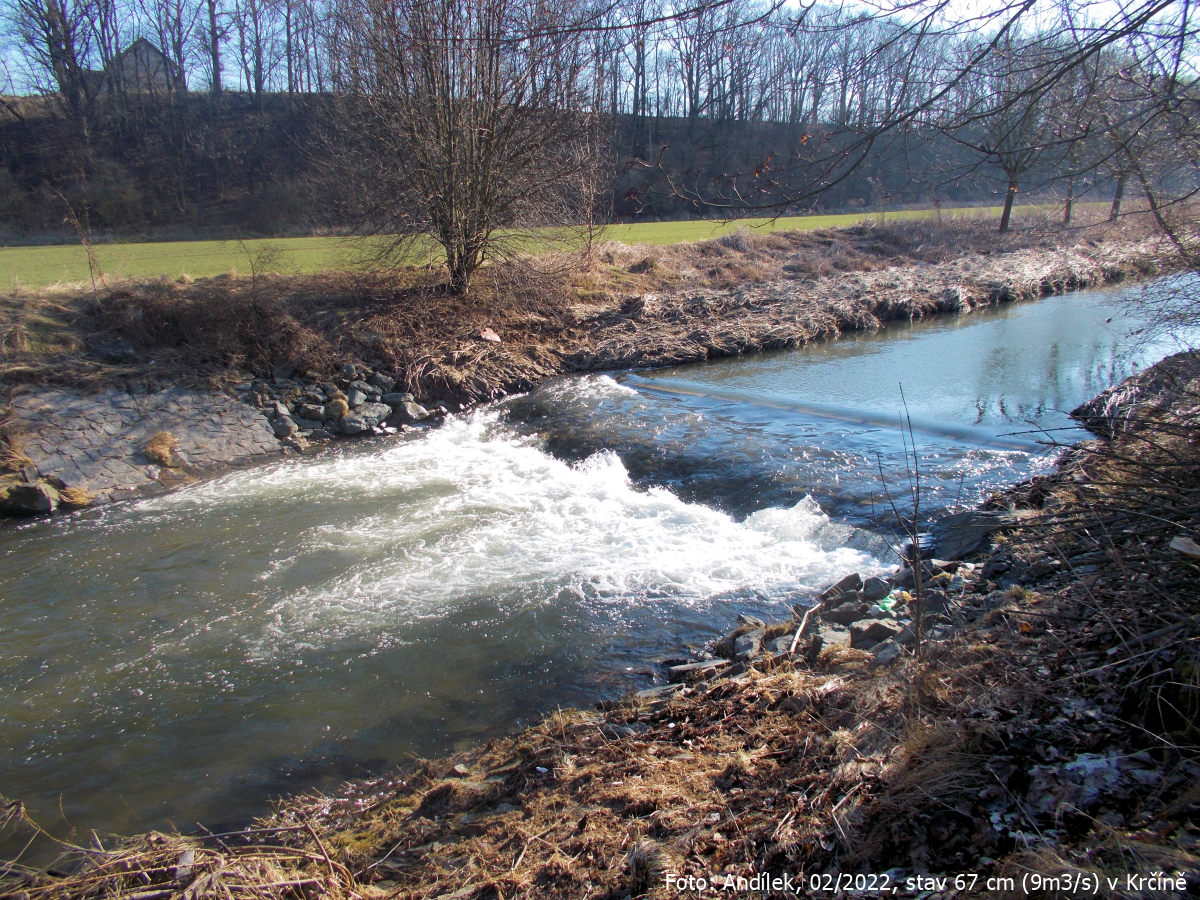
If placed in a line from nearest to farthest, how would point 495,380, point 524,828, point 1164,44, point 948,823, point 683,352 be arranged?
point 948,823 → point 524,828 → point 1164,44 → point 495,380 → point 683,352

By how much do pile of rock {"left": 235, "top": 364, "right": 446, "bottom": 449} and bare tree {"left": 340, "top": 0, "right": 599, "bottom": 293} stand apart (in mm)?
4416

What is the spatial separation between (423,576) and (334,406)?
7020 millimetres

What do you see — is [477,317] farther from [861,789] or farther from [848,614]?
[861,789]

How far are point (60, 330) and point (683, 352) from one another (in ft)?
40.6

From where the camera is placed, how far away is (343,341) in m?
15.0

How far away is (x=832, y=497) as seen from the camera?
8.59 metres

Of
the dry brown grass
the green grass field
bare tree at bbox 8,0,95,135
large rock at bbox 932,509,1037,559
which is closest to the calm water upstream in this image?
large rock at bbox 932,509,1037,559

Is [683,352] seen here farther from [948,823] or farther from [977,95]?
[948,823]

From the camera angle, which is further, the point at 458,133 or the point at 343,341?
the point at 458,133

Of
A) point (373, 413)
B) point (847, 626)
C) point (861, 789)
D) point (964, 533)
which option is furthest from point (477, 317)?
point (861, 789)

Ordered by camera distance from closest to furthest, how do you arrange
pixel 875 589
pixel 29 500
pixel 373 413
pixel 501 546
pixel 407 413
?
pixel 875 589 < pixel 501 546 < pixel 29 500 < pixel 373 413 < pixel 407 413

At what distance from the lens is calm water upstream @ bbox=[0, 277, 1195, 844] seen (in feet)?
16.6

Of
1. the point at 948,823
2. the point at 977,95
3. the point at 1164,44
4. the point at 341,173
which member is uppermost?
the point at 341,173

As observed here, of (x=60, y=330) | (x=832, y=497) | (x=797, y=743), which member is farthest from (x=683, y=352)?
(x=797, y=743)
